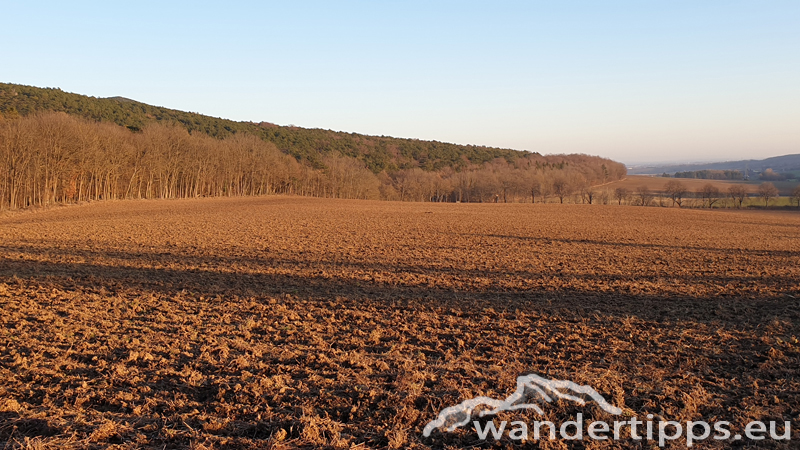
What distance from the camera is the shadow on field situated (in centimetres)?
1147

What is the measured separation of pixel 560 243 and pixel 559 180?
8280cm

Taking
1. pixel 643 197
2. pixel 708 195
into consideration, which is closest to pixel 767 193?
pixel 708 195

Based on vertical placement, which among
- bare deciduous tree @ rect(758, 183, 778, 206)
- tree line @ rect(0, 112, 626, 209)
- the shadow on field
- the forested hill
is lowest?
the shadow on field

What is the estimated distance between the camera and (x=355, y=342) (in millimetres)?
8523

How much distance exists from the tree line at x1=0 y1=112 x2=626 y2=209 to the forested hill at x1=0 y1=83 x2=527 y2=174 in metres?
7.89

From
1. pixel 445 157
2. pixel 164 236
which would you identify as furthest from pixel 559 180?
pixel 164 236

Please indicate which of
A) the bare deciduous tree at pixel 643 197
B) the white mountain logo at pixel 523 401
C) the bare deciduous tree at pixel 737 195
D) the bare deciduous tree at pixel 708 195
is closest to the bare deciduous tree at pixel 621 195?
the bare deciduous tree at pixel 643 197

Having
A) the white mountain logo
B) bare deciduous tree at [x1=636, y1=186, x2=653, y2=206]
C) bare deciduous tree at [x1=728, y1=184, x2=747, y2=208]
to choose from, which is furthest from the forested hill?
Result: the white mountain logo

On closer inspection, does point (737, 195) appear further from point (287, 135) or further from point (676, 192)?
point (287, 135)

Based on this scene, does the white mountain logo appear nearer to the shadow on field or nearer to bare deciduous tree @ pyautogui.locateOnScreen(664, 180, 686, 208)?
the shadow on field

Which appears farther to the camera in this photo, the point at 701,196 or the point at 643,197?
the point at 701,196

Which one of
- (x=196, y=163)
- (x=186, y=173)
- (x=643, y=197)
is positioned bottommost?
(x=186, y=173)

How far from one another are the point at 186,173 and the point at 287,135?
2306 inches

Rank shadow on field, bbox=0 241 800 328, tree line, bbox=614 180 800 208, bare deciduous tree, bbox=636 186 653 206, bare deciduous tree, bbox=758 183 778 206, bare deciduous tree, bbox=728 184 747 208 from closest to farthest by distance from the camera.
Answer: shadow on field, bbox=0 241 800 328 → bare deciduous tree, bbox=636 186 653 206 → tree line, bbox=614 180 800 208 → bare deciduous tree, bbox=728 184 747 208 → bare deciduous tree, bbox=758 183 778 206
